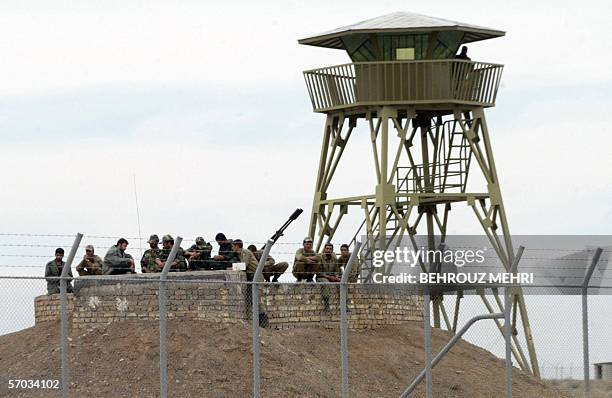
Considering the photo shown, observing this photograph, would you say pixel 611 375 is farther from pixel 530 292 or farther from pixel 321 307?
pixel 321 307

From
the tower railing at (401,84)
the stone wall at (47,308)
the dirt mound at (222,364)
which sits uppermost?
the tower railing at (401,84)

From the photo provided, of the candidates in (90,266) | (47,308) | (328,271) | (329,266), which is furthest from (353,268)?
(47,308)

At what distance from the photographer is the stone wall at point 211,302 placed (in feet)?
95.9

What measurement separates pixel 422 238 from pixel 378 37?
15.2 ft

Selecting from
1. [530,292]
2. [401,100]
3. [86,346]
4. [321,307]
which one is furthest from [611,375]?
[401,100]

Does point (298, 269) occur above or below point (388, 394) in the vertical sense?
above

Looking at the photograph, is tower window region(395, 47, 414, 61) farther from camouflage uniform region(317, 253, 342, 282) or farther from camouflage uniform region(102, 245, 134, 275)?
camouflage uniform region(102, 245, 134, 275)

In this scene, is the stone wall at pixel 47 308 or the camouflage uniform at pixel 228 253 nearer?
the stone wall at pixel 47 308

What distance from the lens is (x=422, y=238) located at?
39.4m

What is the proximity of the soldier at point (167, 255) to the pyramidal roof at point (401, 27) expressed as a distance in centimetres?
785

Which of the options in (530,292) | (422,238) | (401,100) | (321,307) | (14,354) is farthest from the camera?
(422,238)

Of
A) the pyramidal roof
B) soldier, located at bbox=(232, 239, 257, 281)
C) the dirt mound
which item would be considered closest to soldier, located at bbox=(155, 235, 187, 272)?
soldier, located at bbox=(232, 239, 257, 281)

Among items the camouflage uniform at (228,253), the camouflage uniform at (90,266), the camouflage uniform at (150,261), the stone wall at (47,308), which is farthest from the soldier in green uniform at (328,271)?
the stone wall at (47,308)

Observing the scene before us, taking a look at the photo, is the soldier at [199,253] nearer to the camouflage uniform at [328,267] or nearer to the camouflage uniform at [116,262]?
the camouflage uniform at [116,262]
